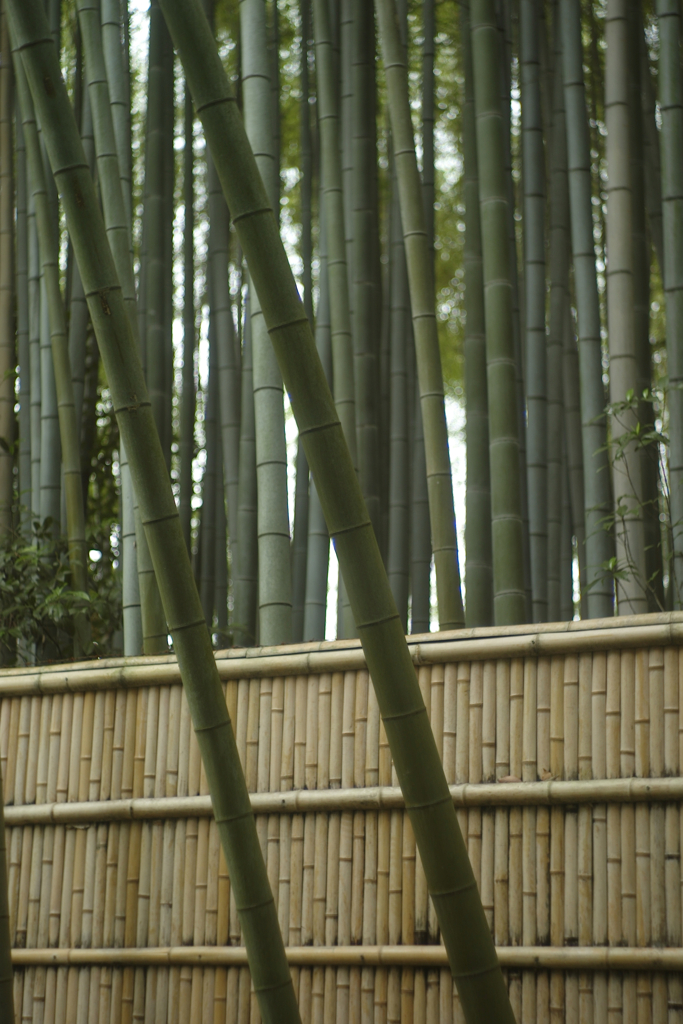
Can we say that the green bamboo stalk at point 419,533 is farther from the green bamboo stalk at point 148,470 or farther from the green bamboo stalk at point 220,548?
the green bamboo stalk at point 148,470

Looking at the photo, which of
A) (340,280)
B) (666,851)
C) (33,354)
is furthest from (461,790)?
(33,354)

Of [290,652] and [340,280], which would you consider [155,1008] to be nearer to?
[290,652]

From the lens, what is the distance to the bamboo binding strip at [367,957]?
1.65 meters

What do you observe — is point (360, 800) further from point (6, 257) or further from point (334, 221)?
point (6, 257)

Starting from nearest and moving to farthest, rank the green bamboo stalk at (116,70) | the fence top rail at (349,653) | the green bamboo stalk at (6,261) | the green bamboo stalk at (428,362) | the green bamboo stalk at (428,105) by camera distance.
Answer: the fence top rail at (349,653) → the green bamboo stalk at (428,362) → the green bamboo stalk at (116,70) → the green bamboo stalk at (6,261) → the green bamboo stalk at (428,105)

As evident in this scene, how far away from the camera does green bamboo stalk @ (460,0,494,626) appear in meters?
2.35

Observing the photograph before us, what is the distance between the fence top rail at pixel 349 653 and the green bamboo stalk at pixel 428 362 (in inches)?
11.2

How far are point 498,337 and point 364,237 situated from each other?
73 cm

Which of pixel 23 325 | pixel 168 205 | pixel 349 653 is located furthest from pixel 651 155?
pixel 349 653

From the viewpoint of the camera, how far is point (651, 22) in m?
3.84

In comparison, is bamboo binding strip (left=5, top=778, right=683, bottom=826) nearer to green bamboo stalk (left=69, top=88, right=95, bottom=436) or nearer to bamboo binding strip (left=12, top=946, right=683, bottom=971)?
bamboo binding strip (left=12, top=946, right=683, bottom=971)

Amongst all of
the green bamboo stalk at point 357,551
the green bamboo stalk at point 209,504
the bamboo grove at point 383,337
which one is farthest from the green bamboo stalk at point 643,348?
the green bamboo stalk at point 209,504

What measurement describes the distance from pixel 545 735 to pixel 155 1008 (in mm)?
915

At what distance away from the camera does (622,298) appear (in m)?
2.30
